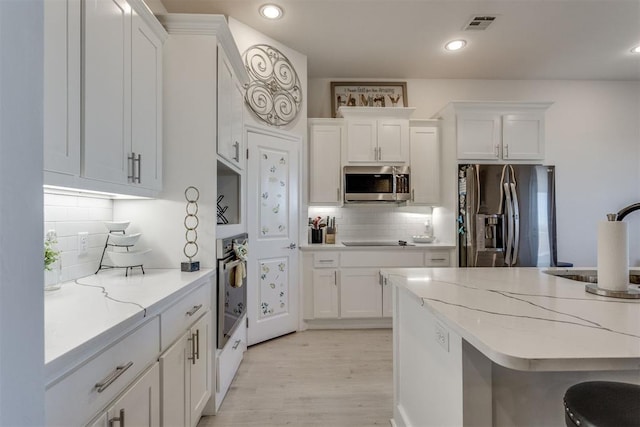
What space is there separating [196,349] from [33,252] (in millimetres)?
1344

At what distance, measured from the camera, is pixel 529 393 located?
1.08 metres

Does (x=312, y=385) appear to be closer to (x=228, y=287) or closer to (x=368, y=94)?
(x=228, y=287)

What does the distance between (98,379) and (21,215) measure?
689 millimetres

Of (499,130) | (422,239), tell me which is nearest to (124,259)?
(422,239)

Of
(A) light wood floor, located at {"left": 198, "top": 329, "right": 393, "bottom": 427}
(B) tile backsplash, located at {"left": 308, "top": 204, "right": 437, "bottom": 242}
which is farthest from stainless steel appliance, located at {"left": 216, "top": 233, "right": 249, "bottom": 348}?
(B) tile backsplash, located at {"left": 308, "top": 204, "right": 437, "bottom": 242}

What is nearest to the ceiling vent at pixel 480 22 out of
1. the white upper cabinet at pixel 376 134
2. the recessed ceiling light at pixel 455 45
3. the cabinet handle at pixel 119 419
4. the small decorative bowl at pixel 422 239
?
the recessed ceiling light at pixel 455 45

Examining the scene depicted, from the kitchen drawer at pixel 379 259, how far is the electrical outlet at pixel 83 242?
7.52 feet

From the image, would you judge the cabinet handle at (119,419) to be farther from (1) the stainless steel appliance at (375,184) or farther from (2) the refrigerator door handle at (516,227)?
(2) the refrigerator door handle at (516,227)

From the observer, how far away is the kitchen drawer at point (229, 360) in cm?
193

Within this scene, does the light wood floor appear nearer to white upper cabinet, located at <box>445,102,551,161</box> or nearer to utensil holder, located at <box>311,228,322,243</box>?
utensil holder, located at <box>311,228,322,243</box>

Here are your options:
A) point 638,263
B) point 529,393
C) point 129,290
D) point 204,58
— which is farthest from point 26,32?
point 638,263

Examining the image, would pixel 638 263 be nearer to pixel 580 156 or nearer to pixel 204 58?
pixel 580 156

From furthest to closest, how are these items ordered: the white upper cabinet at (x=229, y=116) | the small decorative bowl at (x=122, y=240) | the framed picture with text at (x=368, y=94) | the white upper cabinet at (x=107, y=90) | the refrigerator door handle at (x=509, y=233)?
1. the framed picture with text at (x=368, y=94)
2. the refrigerator door handle at (x=509, y=233)
3. the white upper cabinet at (x=229, y=116)
4. the small decorative bowl at (x=122, y=240)
5. the white upper cabinet at (x=107, y=90)

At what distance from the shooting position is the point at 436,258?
11.1 feet
